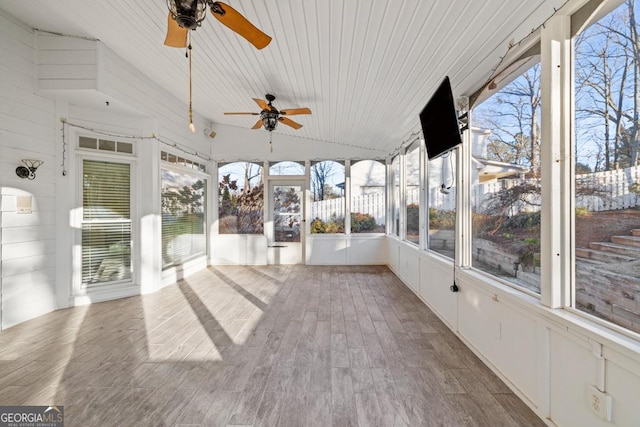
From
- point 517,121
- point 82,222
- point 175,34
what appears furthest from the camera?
point 82,222

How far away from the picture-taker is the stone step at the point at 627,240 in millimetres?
1287

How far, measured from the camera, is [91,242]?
3.84 m

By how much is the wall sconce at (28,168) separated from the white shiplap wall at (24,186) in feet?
0.16

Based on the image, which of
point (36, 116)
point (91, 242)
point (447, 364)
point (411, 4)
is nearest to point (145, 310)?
point (91, 242)

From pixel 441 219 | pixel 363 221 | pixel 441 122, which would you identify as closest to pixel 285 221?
pixel 363 221

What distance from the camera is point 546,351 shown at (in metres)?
1.67

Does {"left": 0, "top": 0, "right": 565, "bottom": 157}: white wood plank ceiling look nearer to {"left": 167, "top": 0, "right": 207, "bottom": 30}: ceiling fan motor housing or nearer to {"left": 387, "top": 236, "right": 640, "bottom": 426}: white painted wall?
{"left": 167, "top": 0, "right": 207, "bottom": 30}: ceiling fan motor housing

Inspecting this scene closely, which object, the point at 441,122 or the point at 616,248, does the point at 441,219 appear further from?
the point at 616,248

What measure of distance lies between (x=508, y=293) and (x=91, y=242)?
16.4 feet

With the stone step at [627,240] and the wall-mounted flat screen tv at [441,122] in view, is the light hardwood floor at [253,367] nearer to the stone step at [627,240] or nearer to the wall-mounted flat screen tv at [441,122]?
the stone step at [627,240]

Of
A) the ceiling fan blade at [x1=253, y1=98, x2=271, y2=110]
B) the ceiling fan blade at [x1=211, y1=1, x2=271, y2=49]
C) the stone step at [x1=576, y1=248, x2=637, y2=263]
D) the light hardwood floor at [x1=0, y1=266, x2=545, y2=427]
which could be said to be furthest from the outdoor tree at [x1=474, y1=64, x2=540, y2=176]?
the ceiling fan blade at [x1=253, y1=98, x2=271, y2=110]

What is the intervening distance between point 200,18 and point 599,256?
2774mm

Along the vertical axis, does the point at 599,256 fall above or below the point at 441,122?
below

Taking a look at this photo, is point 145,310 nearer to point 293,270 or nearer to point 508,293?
point 293,270
